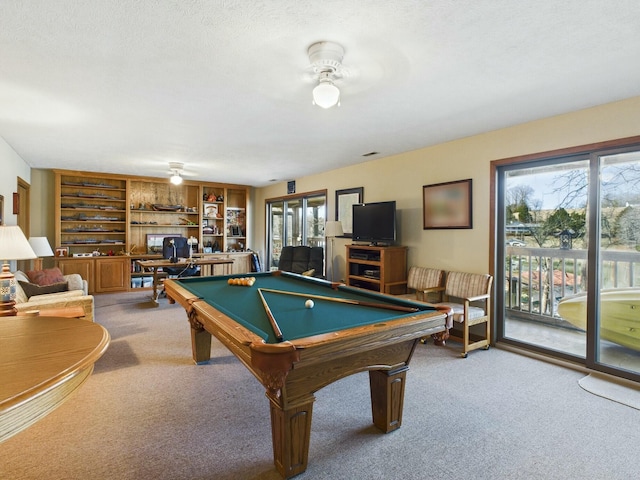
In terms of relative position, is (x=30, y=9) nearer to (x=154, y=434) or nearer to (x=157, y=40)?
(x=157, y=40)

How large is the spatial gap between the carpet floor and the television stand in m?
1.50

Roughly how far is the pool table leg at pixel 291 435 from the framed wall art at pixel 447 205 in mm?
3097

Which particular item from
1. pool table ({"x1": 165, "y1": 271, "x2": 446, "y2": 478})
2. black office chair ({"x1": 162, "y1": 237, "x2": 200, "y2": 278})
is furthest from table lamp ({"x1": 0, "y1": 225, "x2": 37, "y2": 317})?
black office chair ({"x1": 162, "y1": 237, "x2": 200, "y2": 278})

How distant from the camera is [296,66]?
90.4 inches

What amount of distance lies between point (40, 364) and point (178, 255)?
19.8 ft

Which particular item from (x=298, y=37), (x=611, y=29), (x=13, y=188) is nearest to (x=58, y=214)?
(x=13, y=188)

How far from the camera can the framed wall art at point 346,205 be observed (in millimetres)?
5733

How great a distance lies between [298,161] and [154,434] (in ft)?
13.9

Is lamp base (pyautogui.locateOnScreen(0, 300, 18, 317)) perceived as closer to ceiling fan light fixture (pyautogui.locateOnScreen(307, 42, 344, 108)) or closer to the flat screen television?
ceiling fan light fixture (pyautogui.locateOnScreen(307, 42, 344, 108))

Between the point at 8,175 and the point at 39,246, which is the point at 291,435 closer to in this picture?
the point at 39,246

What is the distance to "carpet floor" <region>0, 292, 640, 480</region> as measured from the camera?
182cm

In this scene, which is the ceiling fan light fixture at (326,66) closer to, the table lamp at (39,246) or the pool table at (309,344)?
the pool table at (309,344)

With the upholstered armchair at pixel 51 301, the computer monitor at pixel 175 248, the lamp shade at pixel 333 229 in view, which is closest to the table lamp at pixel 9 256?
the upholstered armchair at pixel 51 301

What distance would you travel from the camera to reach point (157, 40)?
6.51 feet
